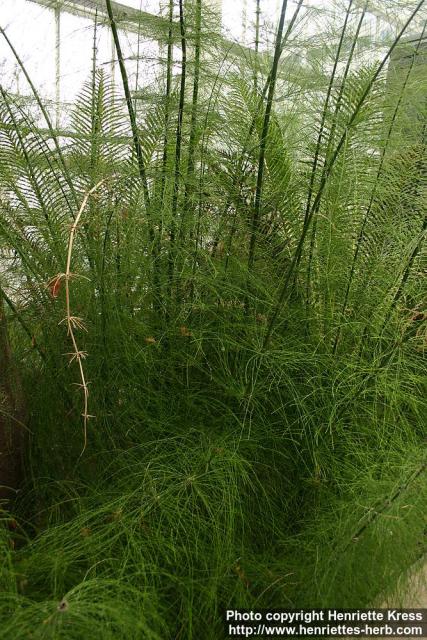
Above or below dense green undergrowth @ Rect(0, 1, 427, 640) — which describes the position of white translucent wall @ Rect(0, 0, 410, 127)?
above

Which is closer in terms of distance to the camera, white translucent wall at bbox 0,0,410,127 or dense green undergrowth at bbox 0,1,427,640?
dense green undergrowth at bbox 0,1,427,640

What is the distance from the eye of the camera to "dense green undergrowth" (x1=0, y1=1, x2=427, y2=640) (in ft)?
3.40

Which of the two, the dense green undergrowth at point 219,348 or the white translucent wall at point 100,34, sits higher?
the white translucent wall at point 100,34

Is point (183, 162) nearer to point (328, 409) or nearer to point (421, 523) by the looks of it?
point (328, 409)

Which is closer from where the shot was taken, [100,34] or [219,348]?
[219,348]

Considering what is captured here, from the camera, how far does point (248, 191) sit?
144 cm

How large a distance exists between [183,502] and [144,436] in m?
0.18

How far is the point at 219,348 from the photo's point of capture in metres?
1.31

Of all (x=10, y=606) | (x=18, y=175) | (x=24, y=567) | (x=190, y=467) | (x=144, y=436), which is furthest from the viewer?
(x=18, y=175)

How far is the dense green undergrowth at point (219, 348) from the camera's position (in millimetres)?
1037

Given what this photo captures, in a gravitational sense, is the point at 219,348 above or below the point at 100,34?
below

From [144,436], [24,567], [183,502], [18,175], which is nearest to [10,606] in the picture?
[24,567]

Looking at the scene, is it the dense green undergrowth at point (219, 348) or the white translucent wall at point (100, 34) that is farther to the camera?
the white translucent wall at point (100, 34)

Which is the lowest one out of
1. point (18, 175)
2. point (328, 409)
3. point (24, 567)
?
point (24, 567)
